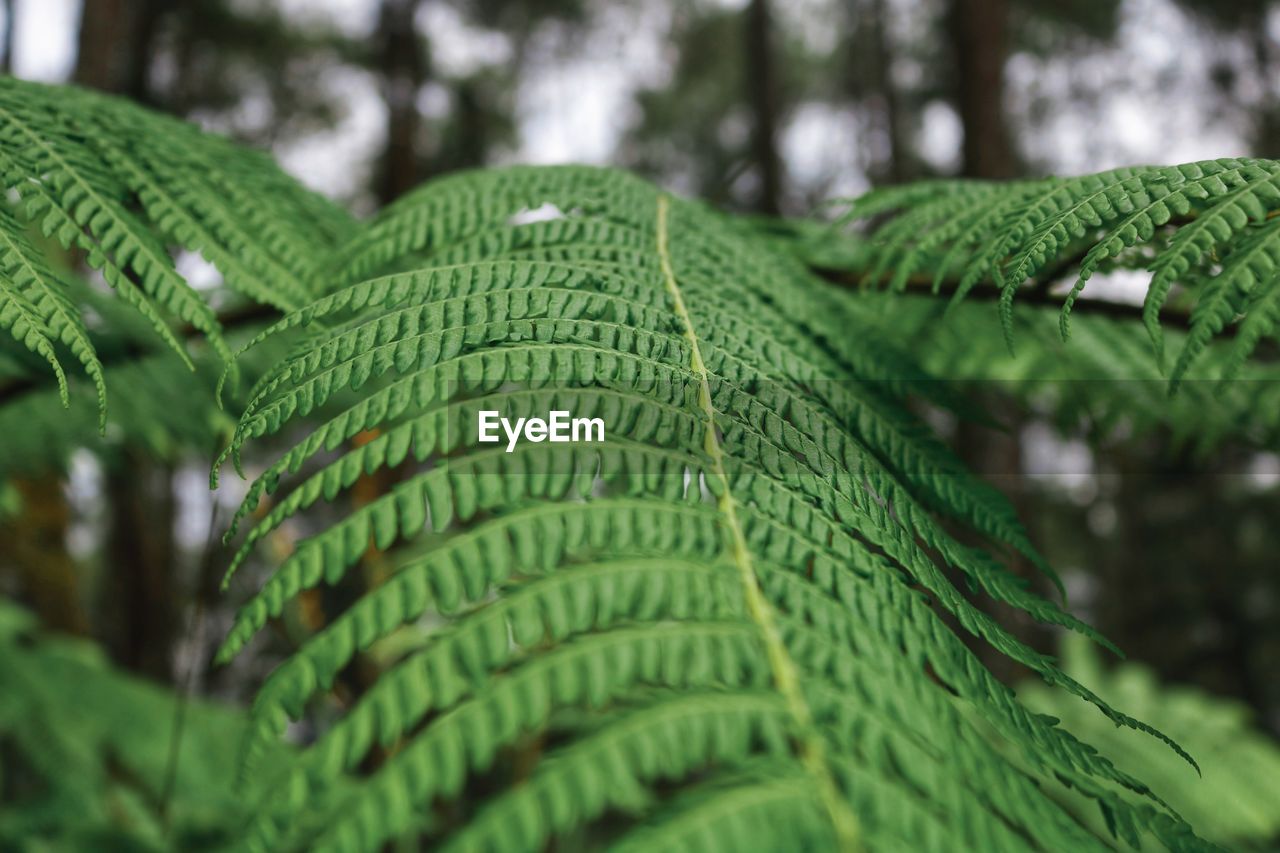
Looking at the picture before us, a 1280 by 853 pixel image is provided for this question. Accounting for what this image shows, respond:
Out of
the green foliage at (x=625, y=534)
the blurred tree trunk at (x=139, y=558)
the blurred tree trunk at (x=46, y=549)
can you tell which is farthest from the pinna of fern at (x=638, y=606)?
the blurred tree trunk at (x=139, y=558)

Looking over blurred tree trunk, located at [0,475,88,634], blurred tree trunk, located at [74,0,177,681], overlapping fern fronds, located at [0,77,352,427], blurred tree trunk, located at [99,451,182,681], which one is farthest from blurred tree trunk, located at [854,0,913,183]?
overlapping fern fronds, located at [0,77,352,427]

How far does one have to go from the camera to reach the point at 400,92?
17.9 ft

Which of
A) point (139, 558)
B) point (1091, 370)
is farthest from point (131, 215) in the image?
point (139, 558)

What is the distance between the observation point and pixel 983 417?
0.90 meters

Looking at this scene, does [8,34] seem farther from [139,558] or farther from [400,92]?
[139,558]

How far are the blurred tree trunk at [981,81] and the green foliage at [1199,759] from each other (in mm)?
1994

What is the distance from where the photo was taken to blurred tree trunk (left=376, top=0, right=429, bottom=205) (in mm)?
5094

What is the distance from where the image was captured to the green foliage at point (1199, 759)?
2193 millimetres

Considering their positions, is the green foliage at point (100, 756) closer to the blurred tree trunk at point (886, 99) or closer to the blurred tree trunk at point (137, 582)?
the blurred tree trunk at point (137, 582)

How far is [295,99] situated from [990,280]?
8671mm

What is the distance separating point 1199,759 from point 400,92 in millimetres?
A: 5504

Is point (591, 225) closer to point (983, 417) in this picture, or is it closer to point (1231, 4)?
point (983, 417)

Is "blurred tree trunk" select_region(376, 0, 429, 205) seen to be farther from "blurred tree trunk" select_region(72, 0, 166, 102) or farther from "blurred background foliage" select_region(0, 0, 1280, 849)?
"blurred tree trunk" select_region(72, 0, 166, 102)

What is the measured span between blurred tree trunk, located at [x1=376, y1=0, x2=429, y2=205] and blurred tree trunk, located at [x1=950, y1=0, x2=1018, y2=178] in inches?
123
